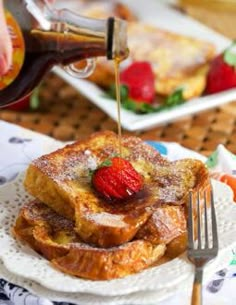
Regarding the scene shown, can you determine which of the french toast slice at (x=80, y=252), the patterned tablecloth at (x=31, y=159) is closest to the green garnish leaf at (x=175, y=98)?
the patterned tablecloth at (x=31, y=159)

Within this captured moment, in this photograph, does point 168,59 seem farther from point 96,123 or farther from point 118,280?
point 118,280

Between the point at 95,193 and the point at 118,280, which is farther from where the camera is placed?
the point at 95,193

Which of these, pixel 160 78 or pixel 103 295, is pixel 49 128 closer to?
pixel 160 78

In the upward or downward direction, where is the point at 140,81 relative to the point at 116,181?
downward

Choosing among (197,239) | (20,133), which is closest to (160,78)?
(20,133)

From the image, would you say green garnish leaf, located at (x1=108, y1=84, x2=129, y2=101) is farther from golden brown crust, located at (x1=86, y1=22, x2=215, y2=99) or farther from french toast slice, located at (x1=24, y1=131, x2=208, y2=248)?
french toast slice, located at (x1=24, y1=131, x2=208, y2=248)

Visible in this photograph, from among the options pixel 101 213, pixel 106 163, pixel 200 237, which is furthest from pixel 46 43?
pixel 200 237

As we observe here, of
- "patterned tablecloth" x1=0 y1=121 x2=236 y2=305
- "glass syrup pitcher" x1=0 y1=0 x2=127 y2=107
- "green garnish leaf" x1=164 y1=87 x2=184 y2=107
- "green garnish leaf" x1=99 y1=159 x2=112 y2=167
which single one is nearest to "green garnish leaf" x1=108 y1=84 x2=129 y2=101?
"green garnish leaf" x1=164 y1=87 x2=184 y2=107
